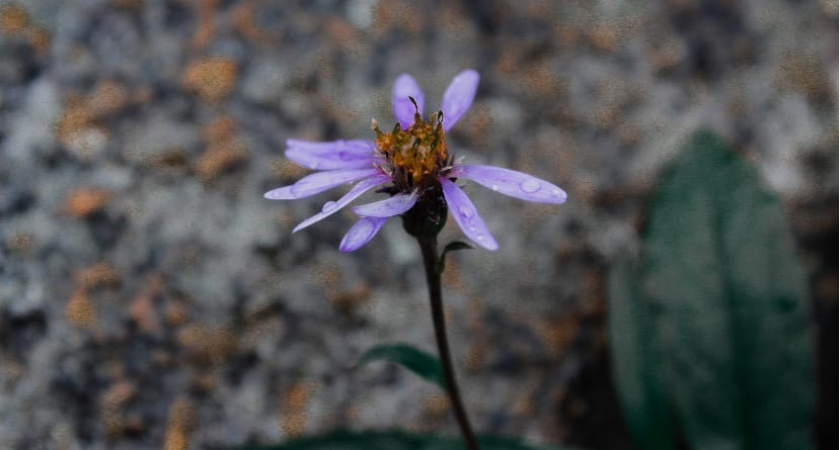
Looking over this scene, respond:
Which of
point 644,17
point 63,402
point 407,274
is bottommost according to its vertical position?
point 63,402

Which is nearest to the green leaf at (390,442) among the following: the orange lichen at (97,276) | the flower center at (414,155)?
the orange lichen at (97,276)

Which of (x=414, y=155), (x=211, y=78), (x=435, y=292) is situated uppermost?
(x=211, y=78)

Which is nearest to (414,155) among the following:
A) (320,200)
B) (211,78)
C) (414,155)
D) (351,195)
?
(414,155)

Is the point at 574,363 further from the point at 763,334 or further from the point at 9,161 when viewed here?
the point at 9,161

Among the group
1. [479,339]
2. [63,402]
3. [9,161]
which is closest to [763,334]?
[479,339]

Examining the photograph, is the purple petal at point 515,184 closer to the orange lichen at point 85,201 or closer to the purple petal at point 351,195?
the purple petal at point 351,195

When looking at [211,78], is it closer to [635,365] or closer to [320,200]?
[320,200]

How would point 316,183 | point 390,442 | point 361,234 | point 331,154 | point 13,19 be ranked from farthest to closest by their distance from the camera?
point 13,19 → point 390,442 → point 331,154 → point 316,183 → point 361,234
